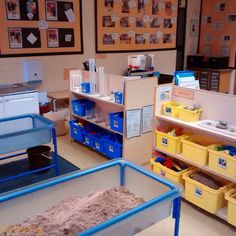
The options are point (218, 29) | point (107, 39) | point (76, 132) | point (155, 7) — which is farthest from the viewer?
point (218, 29)

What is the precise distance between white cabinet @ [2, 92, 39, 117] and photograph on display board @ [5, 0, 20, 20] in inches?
52.3

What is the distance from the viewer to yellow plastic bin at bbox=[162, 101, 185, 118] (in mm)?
2830

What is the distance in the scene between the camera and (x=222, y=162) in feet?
7.85

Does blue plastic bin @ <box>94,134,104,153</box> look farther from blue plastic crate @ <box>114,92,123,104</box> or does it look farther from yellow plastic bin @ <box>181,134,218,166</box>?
yellow plastic bin @ <box>181,134,218,166</box>

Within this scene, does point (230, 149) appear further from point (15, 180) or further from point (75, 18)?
point (75, 18)

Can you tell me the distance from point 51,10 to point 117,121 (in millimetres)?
2477

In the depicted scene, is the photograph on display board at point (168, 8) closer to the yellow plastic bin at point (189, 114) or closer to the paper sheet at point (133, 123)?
the paper sheet at point (133, 123)

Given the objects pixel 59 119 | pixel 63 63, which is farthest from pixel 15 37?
pixel 59 119

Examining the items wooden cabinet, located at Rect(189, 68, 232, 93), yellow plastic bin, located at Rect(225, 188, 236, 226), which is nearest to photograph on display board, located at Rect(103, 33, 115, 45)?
wooden cabinet, located at Rect(189, 68, 232, 93)

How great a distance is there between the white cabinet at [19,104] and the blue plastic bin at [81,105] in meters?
0.54

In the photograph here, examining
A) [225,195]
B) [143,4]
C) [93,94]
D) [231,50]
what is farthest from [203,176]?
[231,50]

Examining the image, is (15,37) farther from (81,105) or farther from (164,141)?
(164,141)

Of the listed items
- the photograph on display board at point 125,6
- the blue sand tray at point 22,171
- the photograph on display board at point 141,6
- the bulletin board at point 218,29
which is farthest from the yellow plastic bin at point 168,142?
the bulletin board at point 218,29

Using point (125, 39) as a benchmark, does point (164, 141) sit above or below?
below
